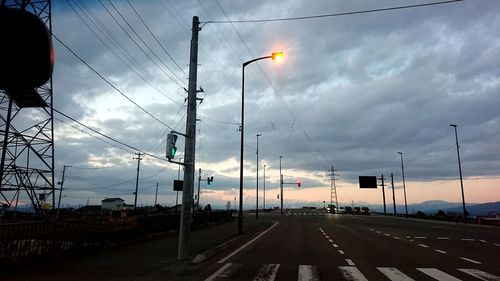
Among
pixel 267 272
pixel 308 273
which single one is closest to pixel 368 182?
pixel 308 273

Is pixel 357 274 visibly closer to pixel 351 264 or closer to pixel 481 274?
pixel 351 264

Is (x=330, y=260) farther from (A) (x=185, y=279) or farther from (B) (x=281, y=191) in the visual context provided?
(B) (x=281, y=191)

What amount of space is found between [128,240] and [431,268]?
12858 millimetres

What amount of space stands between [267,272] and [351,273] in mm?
2340

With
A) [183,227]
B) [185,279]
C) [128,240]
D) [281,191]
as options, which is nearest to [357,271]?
[185,279]

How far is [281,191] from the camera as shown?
101 meters

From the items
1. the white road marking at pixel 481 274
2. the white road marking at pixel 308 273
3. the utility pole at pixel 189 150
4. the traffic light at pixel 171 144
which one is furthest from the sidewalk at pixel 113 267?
the white road marking at pixel 481 274

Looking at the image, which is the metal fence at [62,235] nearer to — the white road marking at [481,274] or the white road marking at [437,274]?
the white road marking at [437,274]

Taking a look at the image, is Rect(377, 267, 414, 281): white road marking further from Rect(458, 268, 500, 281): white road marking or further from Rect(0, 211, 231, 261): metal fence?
Rect(0, 211, 231, 261): metal fence

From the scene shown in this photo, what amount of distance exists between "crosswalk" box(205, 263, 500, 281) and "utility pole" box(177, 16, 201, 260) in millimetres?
2253

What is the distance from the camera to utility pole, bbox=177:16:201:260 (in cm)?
1443

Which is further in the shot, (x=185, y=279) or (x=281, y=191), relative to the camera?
(x=281, y=191)

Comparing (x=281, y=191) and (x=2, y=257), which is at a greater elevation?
(x=281, y=191)

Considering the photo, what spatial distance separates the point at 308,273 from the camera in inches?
457
